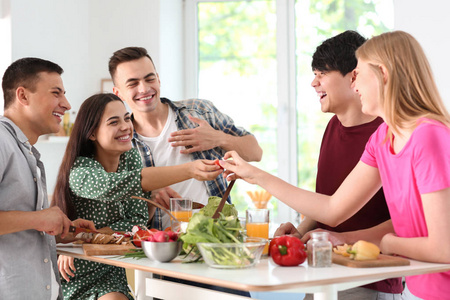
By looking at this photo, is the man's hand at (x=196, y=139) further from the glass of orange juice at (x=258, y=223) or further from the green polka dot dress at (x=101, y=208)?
the glass of orange juice at (x=258, y=223)

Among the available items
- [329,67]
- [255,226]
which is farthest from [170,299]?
[329,67]

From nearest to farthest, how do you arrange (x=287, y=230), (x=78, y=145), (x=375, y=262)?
(x=375, y=262) < (x=287, y=230) < (x=78, y=145)

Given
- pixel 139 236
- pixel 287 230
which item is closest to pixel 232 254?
pixel 139 236

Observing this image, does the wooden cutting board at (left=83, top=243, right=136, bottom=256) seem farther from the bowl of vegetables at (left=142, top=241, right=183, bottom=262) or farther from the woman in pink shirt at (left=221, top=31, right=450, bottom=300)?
the woman in pink shirt at (left=221, top=31, right=450, bottom=300)

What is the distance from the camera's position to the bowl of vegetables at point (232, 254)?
1.86 meters

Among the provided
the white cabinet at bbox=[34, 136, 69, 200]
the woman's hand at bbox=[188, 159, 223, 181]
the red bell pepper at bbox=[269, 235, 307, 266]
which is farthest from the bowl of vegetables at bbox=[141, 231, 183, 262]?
the white cabinet at bbox=[34, 136, 69, 200]

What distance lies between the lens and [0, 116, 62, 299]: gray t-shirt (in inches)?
91.0

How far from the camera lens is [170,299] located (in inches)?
88.3

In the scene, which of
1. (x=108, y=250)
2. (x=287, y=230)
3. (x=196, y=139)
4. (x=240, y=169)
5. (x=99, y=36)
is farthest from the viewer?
(x=99, y=36)

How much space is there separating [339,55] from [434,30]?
1983 mm

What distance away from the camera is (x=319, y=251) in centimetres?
186

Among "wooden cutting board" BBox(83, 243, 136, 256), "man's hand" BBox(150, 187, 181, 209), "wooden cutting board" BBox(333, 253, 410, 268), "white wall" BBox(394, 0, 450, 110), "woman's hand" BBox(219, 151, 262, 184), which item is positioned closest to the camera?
"wooden cutting board" BBox(333, 253, 410, 268)

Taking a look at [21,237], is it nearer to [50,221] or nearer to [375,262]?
[50,221]

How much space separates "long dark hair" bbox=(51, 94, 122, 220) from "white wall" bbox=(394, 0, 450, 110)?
242cm
